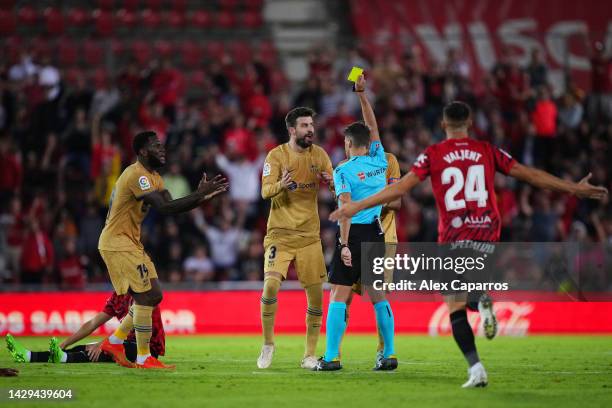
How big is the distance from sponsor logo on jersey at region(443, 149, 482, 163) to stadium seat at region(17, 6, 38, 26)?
1811cm

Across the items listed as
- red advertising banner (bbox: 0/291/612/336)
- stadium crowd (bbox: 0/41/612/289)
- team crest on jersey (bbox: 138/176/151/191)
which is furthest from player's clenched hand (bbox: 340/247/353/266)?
stadium crowd (bbox: 0/41/612/289)

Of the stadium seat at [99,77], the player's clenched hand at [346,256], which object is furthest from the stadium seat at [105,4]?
the player's clenched hand at [346,256]

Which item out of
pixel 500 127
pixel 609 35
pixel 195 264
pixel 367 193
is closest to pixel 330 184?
pixel 367 193

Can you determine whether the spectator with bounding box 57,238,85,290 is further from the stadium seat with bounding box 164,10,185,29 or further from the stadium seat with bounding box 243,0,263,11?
the stadium seat with bounding box 243,0,263,11

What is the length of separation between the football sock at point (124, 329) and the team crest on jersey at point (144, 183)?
141 cm

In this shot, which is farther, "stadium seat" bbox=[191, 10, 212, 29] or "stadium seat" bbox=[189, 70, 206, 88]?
"stadium seat" bbox=[191, 10, 212, 29]

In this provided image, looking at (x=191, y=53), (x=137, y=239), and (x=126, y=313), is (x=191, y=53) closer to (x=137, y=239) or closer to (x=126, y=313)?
(x=126, y=313)

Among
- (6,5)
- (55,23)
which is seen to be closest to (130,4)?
(55,23)

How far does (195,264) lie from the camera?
2000 cm

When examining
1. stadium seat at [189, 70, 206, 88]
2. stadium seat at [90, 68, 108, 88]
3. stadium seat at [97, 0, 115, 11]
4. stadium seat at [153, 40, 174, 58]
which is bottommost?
stadium seat at [90, 68, 108, 88]

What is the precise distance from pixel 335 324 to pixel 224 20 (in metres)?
16.6

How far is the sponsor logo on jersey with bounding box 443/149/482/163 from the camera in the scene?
9.27 m

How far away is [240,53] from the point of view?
2470 centimetres

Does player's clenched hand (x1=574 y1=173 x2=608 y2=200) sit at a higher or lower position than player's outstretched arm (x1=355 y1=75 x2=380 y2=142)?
lower
